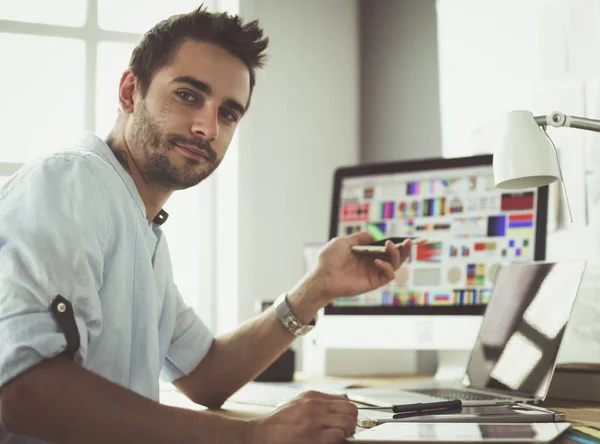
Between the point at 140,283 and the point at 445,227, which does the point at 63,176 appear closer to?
the point at 140,283

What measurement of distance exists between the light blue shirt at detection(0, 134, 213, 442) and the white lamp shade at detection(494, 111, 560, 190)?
1.99ft

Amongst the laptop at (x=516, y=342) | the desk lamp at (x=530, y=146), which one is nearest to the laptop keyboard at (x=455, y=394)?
the laptop at (x=516, y=342)

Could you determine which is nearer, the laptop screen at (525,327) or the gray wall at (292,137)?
the laptop screen at (525,327)

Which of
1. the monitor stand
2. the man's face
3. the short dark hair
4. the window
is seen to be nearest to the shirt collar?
the man's face

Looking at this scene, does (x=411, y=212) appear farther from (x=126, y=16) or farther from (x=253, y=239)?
(x=126, y=16)

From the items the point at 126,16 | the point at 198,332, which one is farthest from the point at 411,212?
the point at 126,16

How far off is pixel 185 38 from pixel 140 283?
1.71 feet

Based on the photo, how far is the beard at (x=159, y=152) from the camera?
1262 millimetres

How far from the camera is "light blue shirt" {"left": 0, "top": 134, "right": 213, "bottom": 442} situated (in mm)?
813

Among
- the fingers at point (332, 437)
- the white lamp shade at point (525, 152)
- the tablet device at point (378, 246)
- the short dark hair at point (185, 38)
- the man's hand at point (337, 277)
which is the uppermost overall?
the short dark hair at point (185, 38)

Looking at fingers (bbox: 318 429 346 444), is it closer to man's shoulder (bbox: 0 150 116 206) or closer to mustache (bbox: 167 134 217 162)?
man's shoulder (bbox: 0 150 116 206)

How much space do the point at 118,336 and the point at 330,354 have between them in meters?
0.96

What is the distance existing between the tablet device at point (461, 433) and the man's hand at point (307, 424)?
3 centimetres

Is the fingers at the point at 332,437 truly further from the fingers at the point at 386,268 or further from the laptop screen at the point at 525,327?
the fingers at the point at 386,268
